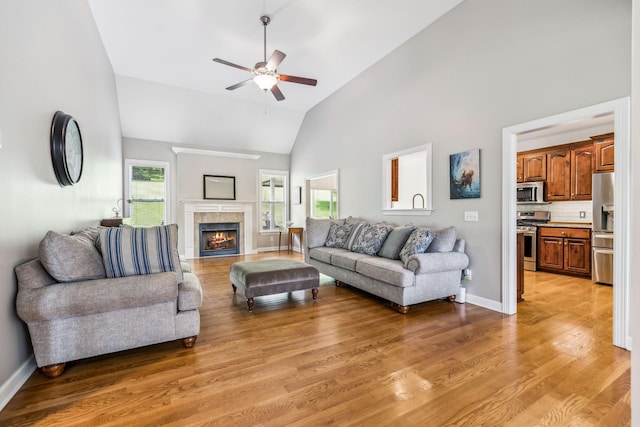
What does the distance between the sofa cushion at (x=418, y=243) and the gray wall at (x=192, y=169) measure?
17.6ft

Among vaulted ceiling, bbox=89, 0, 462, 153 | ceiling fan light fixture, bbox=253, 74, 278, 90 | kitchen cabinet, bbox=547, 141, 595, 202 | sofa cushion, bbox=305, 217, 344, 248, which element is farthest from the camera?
sofa cushion, bbox=305, 217, 344, 248

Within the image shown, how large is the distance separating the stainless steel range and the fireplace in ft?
21.1

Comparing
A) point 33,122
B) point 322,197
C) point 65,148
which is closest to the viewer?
point 33,122

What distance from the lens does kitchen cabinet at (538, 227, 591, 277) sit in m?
4.80

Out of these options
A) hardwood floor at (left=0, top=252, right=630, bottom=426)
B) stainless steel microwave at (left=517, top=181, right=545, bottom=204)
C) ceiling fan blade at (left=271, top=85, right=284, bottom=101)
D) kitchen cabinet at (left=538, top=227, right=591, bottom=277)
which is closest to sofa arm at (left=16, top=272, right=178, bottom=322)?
hardwood floor at (left=0, top=252, right=630, bottom=426)

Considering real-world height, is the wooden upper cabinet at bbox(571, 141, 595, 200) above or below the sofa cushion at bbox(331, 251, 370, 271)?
above

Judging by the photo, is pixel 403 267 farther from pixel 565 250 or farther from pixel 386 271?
pixel 565 250

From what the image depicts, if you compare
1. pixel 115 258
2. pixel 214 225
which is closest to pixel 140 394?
pixel 115 258

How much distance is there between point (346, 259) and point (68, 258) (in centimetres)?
299

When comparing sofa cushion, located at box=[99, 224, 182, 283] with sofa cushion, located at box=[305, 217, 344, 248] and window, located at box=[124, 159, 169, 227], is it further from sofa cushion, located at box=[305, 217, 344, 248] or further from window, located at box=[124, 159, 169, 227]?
window, located at box=[124, 159, 169, 227]

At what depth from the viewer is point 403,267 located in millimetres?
3355

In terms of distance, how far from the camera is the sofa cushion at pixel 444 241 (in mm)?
3531

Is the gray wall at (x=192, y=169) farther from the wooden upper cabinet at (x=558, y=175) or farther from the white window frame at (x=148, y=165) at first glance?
the wooden upper cabinet at (x=558, y=175)

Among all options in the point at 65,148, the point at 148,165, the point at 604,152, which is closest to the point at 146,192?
the point at 148,165
